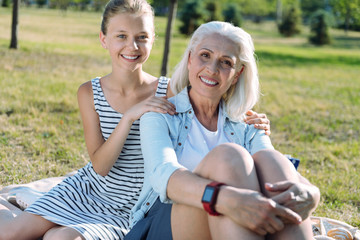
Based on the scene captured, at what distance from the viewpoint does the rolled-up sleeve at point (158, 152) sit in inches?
97.0

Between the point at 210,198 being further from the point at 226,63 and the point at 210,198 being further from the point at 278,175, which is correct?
the point at 226,63

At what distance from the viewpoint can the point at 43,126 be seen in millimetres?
6395

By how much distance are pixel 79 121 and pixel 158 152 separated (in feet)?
14.7

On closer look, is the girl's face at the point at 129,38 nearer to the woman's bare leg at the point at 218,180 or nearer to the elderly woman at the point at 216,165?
the elderly woman at the point at 216,165

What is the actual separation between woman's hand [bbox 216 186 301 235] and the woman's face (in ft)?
3.01

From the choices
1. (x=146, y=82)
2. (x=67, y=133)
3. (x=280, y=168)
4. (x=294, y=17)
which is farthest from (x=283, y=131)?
(x=294, y=17)

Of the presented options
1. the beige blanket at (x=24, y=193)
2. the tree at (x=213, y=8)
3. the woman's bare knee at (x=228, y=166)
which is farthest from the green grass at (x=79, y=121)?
the tree at (x=213, y=8)

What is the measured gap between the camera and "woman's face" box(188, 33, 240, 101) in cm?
284

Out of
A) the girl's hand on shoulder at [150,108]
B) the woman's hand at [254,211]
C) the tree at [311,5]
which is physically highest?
the tree at [311,5]

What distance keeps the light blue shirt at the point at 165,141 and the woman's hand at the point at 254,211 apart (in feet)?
1.40

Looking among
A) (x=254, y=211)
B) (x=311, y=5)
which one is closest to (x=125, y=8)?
(x=254, y=211)

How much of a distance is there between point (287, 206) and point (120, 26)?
67.2 inches

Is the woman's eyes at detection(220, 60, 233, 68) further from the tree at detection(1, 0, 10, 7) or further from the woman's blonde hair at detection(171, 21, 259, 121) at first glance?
the tree at detection(1, 0, 10, 7)

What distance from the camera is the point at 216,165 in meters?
2.33
